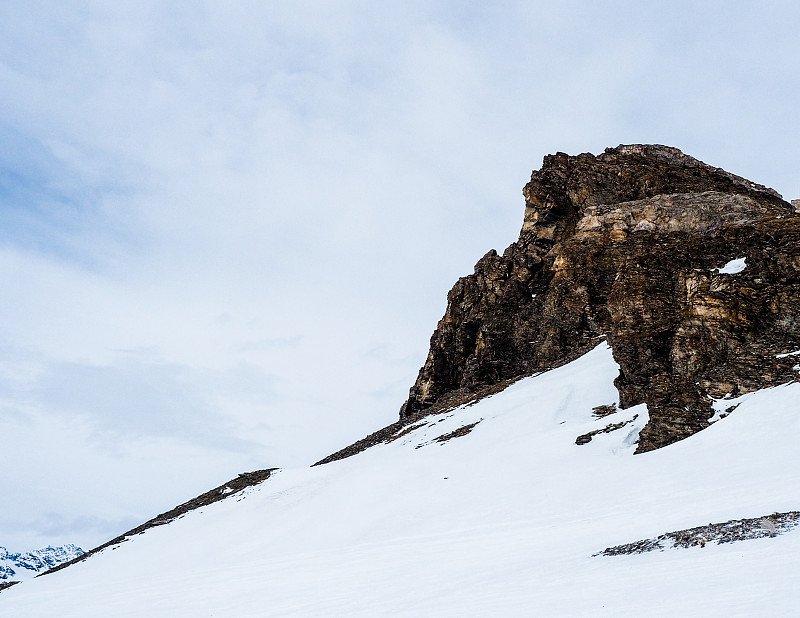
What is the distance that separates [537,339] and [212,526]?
3041 centimetres

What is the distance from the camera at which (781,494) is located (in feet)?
37.2

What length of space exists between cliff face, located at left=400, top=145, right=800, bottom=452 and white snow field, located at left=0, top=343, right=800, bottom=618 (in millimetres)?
2198

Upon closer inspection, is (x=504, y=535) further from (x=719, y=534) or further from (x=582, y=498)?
(x=719, y=534)

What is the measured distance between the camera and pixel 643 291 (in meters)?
25.1

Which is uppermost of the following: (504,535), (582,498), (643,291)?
(643,291)

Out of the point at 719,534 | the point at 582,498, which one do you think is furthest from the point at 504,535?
the point at 719,534

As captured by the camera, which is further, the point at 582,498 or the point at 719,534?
the point at 582,498

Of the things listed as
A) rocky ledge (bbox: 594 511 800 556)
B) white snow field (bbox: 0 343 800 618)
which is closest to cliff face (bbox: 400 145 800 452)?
white snow field (bbox: 0 343 800 618)

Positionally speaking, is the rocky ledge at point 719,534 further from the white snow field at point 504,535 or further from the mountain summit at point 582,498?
the white snow field at point 504,535

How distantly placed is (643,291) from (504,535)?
553 inches

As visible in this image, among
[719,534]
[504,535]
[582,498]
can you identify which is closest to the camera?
[719,534]

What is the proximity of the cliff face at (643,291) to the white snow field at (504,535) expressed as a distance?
7.21ft

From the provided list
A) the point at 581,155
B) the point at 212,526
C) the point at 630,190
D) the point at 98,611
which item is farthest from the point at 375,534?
the point at 581,155

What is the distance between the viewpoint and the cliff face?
66.4ft
